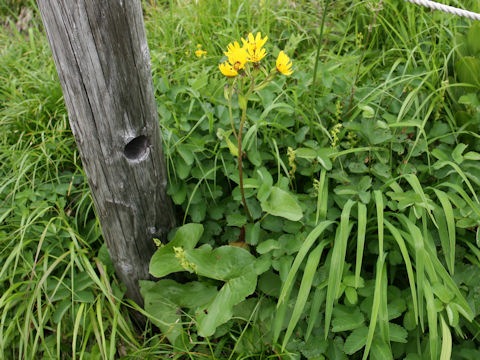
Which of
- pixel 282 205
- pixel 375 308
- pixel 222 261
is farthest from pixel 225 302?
pixel 375 308

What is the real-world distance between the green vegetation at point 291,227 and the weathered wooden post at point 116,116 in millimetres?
132

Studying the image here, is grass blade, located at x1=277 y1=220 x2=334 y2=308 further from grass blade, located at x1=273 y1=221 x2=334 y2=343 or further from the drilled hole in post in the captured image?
the drilled hole in post

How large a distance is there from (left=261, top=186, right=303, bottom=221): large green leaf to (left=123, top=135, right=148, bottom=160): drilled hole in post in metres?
0.48

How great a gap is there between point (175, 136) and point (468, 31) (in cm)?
143

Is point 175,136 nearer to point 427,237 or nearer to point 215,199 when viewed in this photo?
point 215,199

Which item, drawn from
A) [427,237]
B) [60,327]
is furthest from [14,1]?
[427,237]

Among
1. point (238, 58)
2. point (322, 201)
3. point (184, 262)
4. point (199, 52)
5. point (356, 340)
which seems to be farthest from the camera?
point (199, 52)

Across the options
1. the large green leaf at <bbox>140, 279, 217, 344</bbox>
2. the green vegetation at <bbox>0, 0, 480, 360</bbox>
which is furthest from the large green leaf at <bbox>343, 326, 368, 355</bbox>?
A: the large green leaf at <bbox>140, 279, 217, 344</bbox>

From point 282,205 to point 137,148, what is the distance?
0.57 meters

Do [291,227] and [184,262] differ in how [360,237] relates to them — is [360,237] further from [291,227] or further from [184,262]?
[184,262]

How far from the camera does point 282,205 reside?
143cm

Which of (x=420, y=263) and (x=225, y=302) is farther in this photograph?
(x=225, y=302)

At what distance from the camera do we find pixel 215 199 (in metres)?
1.75

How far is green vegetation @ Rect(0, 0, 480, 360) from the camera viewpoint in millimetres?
1374
